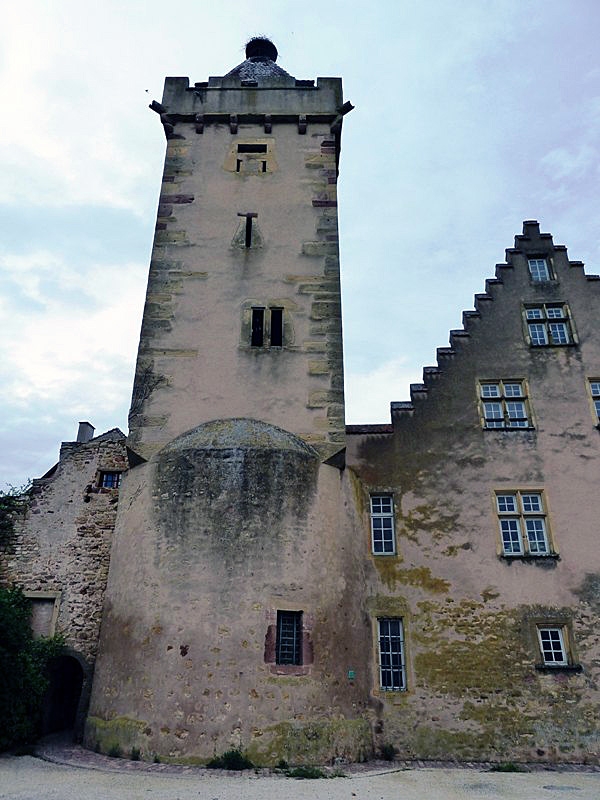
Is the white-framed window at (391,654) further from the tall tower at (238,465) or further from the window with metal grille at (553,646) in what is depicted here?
the window with metal grille at (553,646)

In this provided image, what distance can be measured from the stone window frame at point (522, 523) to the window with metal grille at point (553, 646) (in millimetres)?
1568

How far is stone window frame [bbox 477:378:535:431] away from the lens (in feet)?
49.6

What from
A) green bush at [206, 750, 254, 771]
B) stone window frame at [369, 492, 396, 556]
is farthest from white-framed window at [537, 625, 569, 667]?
→ green bush at [206, 750, 254, 771]

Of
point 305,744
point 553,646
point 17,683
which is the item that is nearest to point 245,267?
point 17,683

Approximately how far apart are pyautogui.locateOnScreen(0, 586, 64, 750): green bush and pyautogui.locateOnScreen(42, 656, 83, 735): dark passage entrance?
1.11 m

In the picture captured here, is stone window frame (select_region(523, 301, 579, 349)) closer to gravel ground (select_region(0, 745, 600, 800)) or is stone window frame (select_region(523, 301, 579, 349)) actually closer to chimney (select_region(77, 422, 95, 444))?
gravel ground (select_region(0, 745, 600, 800))

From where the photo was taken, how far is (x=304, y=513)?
40.6 ft

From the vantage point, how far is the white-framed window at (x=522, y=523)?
13.8 metres

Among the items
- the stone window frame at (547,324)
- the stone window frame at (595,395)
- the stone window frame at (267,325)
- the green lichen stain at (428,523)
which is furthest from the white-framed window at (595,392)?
the stone window frame at (267,325)

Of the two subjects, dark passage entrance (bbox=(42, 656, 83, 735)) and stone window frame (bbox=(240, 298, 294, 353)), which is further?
stone window frame (bbox=(240, 298, 294, 353))

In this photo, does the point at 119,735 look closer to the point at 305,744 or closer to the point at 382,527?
the point at 305,744

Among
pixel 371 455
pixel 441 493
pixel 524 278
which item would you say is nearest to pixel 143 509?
pixel 371 455

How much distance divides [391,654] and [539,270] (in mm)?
11201

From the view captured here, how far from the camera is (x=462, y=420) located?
15.3 m
